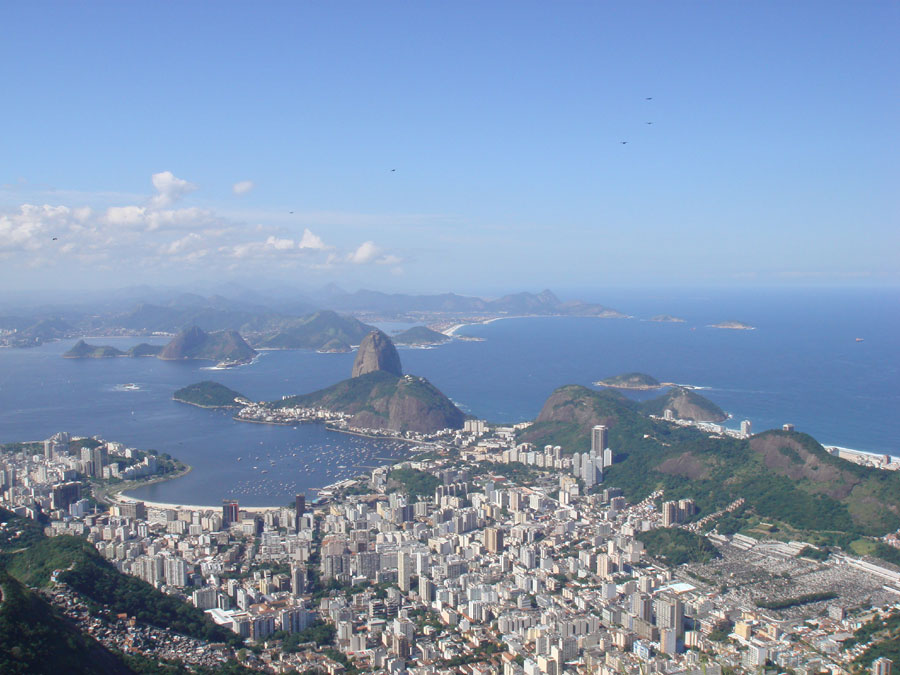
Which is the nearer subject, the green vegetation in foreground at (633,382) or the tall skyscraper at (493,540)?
the tall skyscraper at (493,540)

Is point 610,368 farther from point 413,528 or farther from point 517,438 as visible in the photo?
point 413,528

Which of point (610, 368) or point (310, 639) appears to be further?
point (610, 368)

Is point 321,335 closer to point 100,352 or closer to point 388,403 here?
point 100,352

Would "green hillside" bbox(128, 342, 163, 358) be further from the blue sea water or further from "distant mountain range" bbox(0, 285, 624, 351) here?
"distant mountain range" bbox(0, 285, 624, 351)

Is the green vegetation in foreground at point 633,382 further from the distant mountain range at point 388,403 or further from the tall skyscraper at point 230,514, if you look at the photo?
the tall skyscraper at point 230,514

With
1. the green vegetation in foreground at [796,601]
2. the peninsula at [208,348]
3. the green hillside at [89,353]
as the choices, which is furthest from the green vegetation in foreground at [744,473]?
the green hillside at [89,353]

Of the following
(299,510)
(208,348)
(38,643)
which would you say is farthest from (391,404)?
(208,348)

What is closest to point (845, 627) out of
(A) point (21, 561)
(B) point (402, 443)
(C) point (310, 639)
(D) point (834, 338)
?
(C) point (310, 639)
